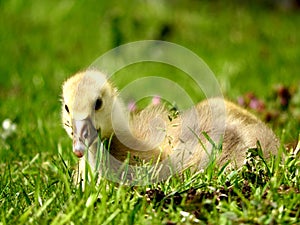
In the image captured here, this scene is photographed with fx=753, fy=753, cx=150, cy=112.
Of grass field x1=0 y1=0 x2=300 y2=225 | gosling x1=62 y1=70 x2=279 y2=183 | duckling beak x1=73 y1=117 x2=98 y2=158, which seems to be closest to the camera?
grass field x1=0 y1=0 x2=300 y2=225

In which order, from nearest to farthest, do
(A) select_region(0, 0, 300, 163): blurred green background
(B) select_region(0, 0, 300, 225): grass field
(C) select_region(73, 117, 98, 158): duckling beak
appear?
1. (B) select_region(0, 0, 300, 225): grass field
2. (C) select_region(73, 117, 98, 158): duckling beak
3. (A) select_region(0, 0, 300, 163): blurred green background

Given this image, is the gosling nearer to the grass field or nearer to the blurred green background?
the grass field

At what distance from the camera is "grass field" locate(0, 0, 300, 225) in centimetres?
279

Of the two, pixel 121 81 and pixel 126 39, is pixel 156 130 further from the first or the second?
pixel 126 39

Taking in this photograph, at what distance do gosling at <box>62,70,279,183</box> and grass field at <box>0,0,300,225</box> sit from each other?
0.51 feet

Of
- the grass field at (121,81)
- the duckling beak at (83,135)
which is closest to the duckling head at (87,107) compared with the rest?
the duckling beak at (83,135)

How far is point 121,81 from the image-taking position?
6.13 m

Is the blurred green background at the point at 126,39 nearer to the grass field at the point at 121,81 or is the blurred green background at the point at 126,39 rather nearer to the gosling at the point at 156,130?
the grass field at the point at 121,81

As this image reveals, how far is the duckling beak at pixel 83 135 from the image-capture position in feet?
10.5

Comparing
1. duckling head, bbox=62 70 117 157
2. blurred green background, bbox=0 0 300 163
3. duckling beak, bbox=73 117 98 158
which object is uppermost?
blurred green background, bbox=0 0 300 163

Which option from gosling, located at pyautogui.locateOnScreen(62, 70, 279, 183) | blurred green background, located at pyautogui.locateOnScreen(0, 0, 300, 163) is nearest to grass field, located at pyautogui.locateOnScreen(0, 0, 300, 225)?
blurred green background, located at pyautogui.locateOnScreen(0, 0, 300, 163)

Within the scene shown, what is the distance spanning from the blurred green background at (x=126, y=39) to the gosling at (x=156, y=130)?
1.17 metres

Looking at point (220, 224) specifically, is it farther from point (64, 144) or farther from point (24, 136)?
point (24, 136)

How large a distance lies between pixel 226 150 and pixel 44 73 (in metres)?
3.38
